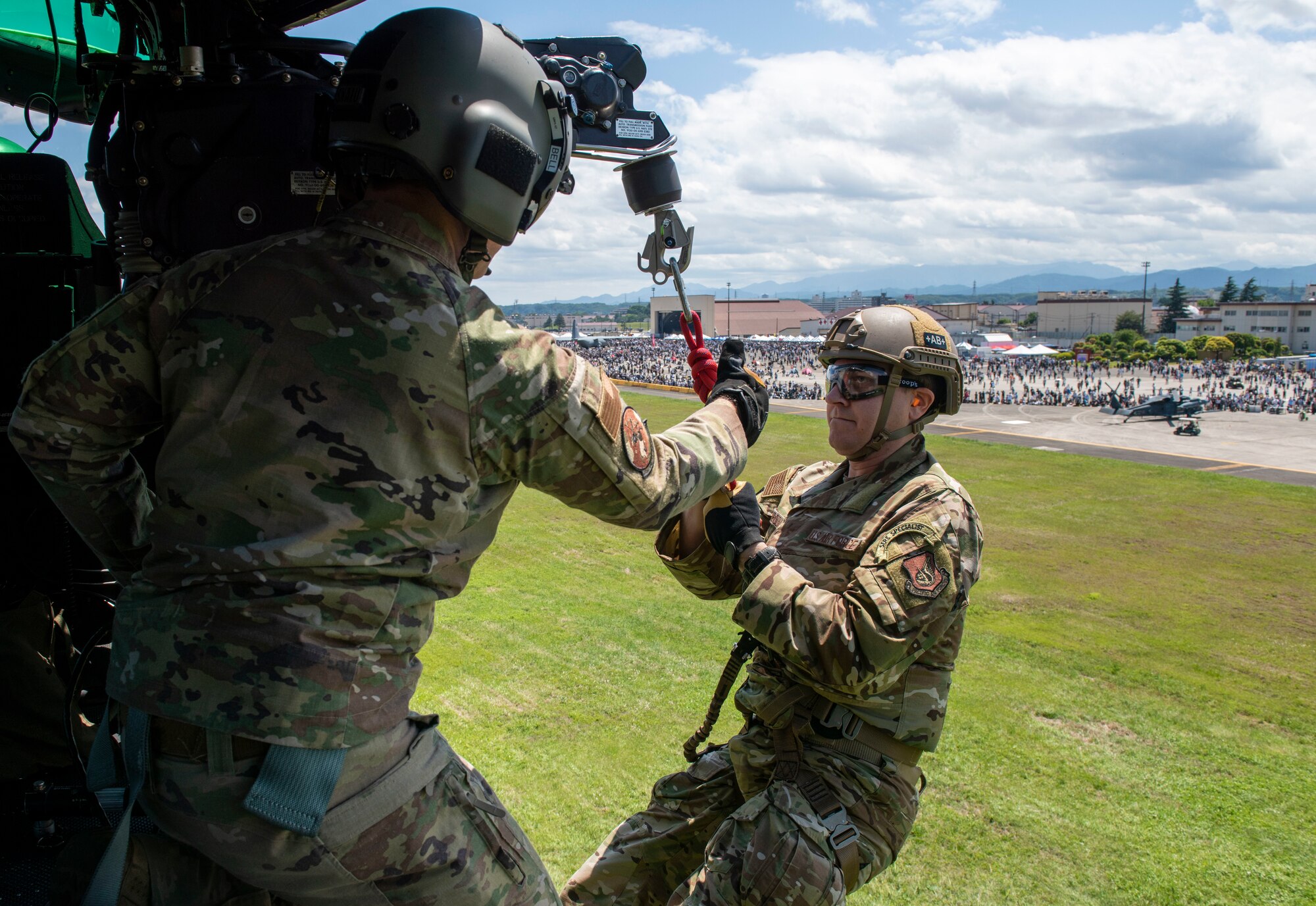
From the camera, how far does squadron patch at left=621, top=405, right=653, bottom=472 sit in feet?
7.26

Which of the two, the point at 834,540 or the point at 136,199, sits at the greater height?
the point at 136,199

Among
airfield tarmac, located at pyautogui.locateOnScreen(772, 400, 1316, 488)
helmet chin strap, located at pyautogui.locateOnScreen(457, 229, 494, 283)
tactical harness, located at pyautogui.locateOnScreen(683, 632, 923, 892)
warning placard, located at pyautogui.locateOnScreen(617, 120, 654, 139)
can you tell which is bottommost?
airfield tarmac, located at pyautogui.locateOnScreen(772, 400, 1316, 488)

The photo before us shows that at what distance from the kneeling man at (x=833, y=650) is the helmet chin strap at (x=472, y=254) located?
1296mm

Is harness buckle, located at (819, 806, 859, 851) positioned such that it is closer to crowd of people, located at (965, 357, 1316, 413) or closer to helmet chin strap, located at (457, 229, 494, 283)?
helmet chin strap, located at (457, 229, 494, 283)

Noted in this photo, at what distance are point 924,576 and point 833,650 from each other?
39cm

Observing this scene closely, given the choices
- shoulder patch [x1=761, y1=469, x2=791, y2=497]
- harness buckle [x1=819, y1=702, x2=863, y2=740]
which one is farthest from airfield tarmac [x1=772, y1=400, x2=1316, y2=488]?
harness buckle [x1=819, y1=702, x2=863, y2=740]

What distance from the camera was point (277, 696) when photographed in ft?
6.26

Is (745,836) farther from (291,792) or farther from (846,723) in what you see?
(291,792)

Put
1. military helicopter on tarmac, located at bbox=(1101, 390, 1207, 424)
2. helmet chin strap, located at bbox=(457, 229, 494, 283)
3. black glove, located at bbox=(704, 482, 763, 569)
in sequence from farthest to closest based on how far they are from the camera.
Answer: military helicopter on tarmac, located at bbox=(1101, 390, 1207, 424) → black glove, located at bbox=(704, 482, 763, 569) → helmet chin strap, located at bbox=(457, 229, 494, 283)

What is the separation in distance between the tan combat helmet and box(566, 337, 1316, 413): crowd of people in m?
36.5

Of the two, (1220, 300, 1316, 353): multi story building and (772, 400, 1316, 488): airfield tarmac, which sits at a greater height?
(1220, 300, 1316, 353): multi story building

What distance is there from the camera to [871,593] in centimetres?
308

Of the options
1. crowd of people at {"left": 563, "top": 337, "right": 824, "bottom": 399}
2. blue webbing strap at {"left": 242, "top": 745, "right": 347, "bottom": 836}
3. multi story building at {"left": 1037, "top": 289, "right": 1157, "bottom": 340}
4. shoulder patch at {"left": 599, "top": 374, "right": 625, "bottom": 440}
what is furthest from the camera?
multi story building at {"left": 1037, "top": 289, "right": 1157, "bottom": 340}

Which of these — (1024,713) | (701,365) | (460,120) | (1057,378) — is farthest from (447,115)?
(1057,378)
